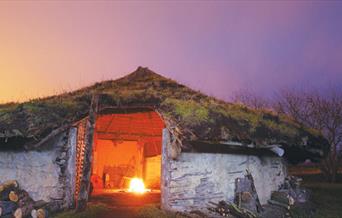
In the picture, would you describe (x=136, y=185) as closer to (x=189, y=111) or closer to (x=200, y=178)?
(x=200, y=178)

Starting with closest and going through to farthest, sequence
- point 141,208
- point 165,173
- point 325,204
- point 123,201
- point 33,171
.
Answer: point 33,171 → point 165,173 → point 141,208 → point 123,201 → point 325,204

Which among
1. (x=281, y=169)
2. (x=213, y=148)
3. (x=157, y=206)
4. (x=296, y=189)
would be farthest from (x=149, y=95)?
(x=296, y=189)

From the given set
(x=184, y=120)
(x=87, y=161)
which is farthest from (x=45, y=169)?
(x=184, y=120)

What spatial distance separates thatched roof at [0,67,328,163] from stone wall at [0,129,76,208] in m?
0.39

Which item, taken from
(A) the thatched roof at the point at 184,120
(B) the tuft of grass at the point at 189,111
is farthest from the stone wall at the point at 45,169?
(B) the tuft of grass at the point at 189,111

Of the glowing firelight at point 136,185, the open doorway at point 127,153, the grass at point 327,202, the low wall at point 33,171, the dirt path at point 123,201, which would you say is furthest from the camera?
the open doorway at point 127,153

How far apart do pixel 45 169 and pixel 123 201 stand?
2.88 metres

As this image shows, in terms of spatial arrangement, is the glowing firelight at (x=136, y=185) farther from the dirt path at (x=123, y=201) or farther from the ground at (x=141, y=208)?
the ground at (x=141, y=208)

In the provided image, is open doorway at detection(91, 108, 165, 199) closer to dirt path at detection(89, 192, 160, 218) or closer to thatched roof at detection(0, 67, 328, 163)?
dirt path at detection(89, 192, 160, 218)

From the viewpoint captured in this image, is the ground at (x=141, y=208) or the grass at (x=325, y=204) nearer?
the ground at (x=141, y=208)

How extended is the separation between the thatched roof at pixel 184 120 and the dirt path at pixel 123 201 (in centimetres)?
241

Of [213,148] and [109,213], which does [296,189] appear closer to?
[213,148]

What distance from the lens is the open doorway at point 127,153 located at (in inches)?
658

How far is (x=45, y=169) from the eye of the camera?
10.3 meters
